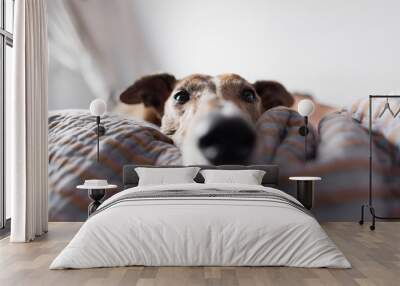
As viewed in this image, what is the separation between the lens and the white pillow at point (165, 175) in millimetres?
6484

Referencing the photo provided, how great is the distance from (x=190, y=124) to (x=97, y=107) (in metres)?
1.22

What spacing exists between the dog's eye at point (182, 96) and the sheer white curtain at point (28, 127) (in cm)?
180

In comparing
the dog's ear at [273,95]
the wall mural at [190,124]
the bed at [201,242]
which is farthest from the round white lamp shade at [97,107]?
the bed at [201,242]

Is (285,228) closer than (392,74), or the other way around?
(285,228)

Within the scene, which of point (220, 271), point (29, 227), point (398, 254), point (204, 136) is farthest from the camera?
point (204, 136)

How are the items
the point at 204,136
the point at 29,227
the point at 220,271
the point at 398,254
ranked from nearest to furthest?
the point at 220,271 → the point at 398,254 → the point at 29,227 → the point at 204,136

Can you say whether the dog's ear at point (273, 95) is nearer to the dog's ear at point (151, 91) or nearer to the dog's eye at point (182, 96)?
the dog's eye at point (182, 96)

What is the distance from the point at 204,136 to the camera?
→ 23.3 feet

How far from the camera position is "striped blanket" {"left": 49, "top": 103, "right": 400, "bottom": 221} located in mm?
7156

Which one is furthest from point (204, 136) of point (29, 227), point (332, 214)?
point (29, 227)

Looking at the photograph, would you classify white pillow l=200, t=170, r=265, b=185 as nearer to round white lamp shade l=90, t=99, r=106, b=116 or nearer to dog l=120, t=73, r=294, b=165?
dog l=120, t=73, r=294, b=165

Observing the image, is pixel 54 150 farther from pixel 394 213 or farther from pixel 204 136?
pixel 394 213

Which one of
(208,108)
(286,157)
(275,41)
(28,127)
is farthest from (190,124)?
(28,127)

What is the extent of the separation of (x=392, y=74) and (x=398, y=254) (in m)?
3.17
